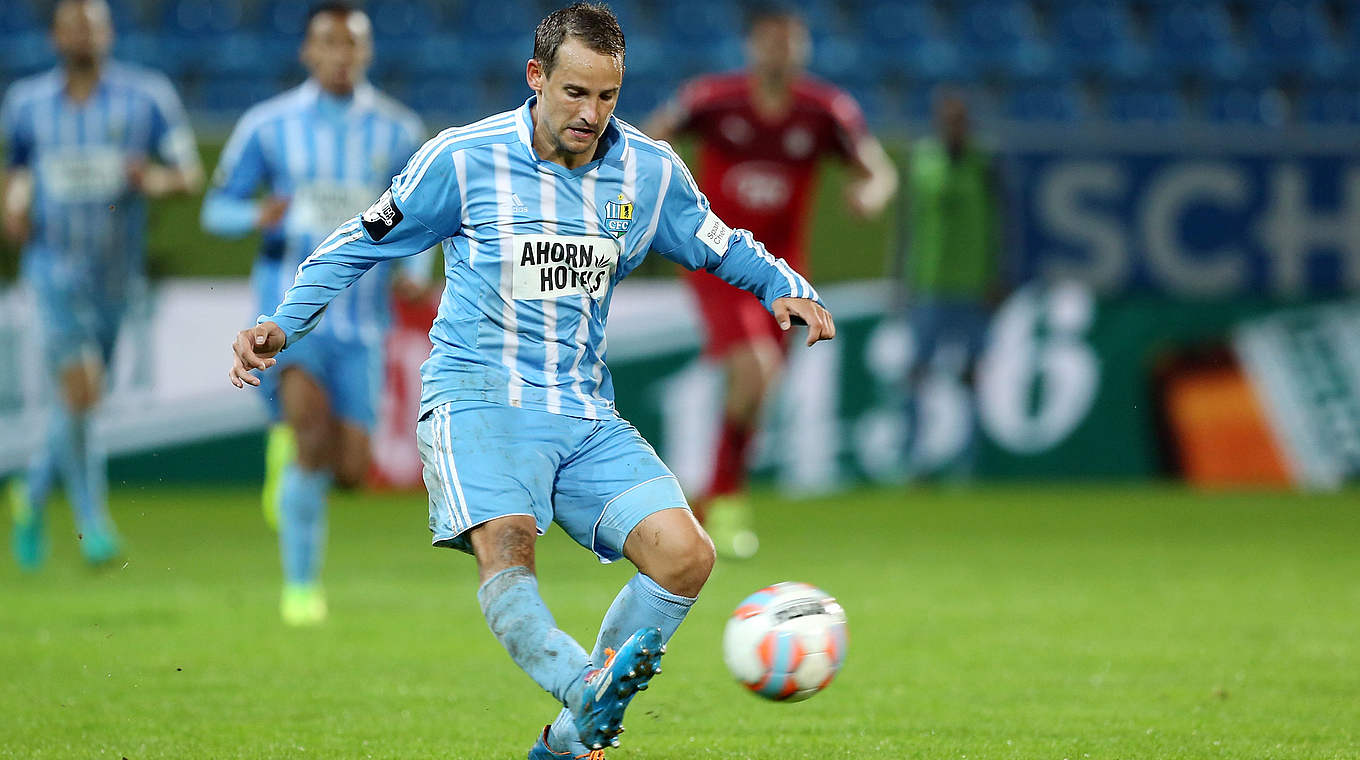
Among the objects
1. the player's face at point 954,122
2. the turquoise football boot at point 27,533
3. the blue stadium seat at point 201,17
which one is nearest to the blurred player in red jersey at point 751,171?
the player's face at point 954,122

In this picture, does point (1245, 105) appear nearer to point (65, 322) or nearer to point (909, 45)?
point (909, 45)

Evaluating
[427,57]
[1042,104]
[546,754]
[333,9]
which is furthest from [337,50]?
[1042,104]

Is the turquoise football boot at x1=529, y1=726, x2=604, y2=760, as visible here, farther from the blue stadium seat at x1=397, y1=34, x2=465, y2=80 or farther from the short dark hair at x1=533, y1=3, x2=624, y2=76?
the blue stadium seat at x1=397, y1=34, x2=465, y2=80

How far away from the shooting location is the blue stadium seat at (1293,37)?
15867mm

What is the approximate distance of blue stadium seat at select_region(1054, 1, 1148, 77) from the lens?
51.7ft

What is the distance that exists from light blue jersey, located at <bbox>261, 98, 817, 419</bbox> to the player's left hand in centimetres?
42

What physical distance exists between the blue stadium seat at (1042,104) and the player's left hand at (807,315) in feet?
37.6

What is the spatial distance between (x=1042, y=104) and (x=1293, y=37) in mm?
2668

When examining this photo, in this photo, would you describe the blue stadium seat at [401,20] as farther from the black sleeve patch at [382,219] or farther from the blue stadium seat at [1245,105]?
the black sleeve patch at [382,219]

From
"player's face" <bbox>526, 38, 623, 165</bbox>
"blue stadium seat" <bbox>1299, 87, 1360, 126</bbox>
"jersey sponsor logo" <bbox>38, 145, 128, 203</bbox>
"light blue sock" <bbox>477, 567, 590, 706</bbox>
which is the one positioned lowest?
"light blue sock" <bbox>477, 567, 590, 706</bbox>

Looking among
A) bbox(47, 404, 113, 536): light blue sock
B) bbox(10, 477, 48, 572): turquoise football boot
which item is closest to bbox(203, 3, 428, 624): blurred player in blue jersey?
bbox(47, 404, 113, 536): light blue sock

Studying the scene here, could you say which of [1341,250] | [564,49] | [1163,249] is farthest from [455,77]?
[564,49]

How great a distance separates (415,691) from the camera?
5.32 metres

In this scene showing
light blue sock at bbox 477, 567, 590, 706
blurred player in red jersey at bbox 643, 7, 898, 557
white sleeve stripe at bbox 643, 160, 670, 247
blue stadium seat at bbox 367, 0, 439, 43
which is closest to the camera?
light blue sock at bbox 477, 567, 590, 706
